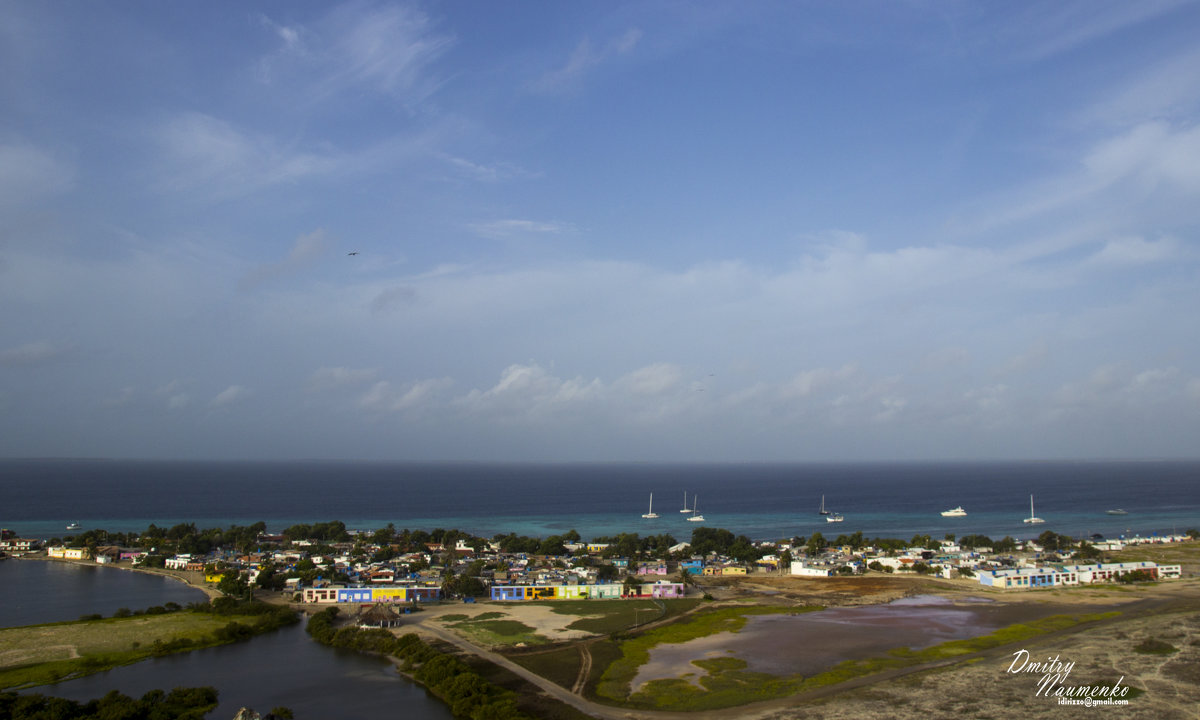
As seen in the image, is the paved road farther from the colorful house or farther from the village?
the village

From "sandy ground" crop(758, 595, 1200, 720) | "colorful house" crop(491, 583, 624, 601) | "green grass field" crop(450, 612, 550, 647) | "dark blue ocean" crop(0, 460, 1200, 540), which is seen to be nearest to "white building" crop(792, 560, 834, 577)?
"colorful house" crop(491, 583, 624, 601)

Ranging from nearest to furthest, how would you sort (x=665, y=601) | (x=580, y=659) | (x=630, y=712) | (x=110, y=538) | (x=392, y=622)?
(x=630, y=712), (x=580, y=659), (x=392, y=622), (x=665, y=601), (x=110, y=538)

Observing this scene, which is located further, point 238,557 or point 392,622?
point 238,557

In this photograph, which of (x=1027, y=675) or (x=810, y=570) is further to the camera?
(x=810, y=570)

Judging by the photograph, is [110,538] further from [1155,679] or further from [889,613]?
[1155,679]

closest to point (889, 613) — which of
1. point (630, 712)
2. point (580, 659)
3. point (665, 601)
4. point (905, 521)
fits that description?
point (665, 601)

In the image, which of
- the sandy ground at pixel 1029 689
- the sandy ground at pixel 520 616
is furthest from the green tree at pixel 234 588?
the sandy ground at pixel 1029 689

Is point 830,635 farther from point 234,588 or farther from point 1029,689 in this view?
point 234,588

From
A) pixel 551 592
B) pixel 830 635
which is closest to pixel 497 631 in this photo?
pixel 551 592

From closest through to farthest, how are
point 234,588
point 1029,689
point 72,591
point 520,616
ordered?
point 1029,689, point 520,616, point 234,588, point 72,591

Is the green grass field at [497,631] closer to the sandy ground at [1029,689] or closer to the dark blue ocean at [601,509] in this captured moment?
the sandy ground at [1029,689]

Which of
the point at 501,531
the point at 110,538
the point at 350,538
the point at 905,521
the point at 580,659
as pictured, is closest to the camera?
the point at 580,659
